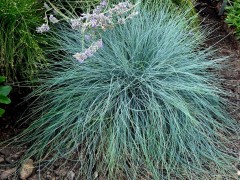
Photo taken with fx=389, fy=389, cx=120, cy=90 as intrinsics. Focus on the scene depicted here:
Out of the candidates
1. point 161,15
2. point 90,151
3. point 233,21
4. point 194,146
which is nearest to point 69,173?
point 90,151

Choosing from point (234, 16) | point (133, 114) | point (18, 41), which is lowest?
point (133, 114)

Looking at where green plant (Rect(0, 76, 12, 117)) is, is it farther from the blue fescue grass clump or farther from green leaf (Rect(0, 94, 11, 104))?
the blue fescue grass clump

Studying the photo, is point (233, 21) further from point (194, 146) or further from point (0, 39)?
point (0, 39)

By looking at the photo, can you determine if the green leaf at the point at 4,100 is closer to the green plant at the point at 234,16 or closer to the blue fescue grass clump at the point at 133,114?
the blue fescue grass clump at the point at 133,114

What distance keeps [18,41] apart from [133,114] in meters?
0.89

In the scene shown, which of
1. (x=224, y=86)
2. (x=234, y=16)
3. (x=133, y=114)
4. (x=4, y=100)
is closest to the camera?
(x=4, y=100)

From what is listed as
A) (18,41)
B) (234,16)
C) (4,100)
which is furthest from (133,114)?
(234,16)

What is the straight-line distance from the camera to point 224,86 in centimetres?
298

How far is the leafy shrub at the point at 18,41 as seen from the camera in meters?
2.47

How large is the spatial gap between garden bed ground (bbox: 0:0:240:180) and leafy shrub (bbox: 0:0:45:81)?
17 centimetres

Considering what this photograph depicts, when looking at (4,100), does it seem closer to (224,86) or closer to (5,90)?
(5,90)

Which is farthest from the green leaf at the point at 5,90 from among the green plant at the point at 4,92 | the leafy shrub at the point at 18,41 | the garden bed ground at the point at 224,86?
the garden bed ground at the point at 224,86

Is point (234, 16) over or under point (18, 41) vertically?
under

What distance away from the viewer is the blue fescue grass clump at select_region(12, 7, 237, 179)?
2314mm
